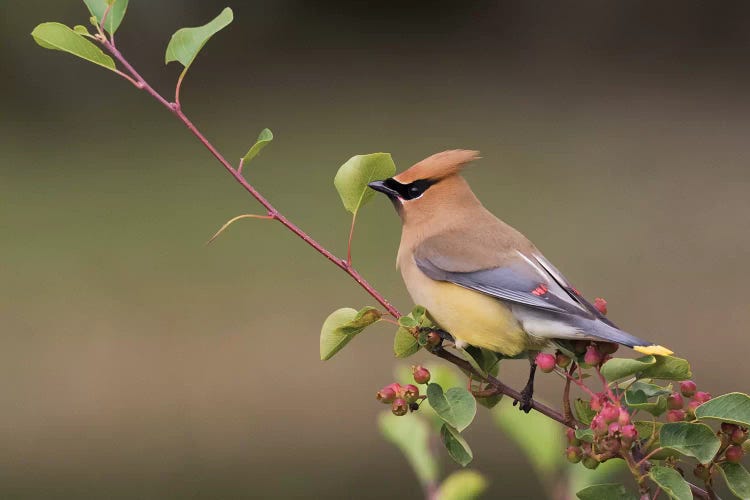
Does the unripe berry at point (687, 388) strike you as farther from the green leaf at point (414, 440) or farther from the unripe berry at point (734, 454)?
the green leaf at point (414, 440)

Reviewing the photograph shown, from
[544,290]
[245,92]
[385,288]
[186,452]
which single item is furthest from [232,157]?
[544,290]

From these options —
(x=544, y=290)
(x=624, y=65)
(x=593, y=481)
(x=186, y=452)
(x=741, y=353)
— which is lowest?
(x=741, y=353)

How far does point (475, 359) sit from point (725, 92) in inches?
292

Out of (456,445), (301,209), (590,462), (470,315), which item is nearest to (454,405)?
(456,445)

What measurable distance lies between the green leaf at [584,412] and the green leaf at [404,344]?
0.73ft

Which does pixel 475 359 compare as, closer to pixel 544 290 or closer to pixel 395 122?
pixel 544 290

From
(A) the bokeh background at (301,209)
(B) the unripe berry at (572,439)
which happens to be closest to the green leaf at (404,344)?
(B) the unripe berry at (572,439)

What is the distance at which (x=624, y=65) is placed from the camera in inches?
328

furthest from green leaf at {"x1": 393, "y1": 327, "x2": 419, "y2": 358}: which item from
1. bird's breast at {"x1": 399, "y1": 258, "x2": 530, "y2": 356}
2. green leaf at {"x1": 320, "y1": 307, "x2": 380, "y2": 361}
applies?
bird's breast at {"x1": 399, "y1": 258, "x2": 530, "y2": 356}

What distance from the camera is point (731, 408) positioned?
1.11m

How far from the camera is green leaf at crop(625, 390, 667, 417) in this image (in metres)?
1.17

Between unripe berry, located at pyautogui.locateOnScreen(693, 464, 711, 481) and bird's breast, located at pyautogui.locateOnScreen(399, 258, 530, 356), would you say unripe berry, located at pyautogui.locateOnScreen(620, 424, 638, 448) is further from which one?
bird's breast, located at pyautogui.locateOnScreen(399, 258, 530, 356)

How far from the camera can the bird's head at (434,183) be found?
1.84 metres

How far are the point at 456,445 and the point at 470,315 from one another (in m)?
0.36
